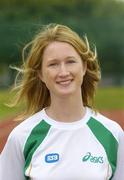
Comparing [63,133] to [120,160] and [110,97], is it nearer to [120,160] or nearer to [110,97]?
[120,160]

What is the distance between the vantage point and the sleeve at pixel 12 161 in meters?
2.62

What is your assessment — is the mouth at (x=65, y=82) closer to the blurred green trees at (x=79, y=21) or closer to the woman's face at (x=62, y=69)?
the woman's face at (x=62, y=69)

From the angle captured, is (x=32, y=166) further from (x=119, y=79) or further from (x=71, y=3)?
(x=71, y=3)

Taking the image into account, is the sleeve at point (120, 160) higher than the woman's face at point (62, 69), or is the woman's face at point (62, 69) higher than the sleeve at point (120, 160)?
the woman's face at point (62, 69)

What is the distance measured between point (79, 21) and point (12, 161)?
2279 centimetres

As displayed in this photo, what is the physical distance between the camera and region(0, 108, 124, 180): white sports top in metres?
2.54

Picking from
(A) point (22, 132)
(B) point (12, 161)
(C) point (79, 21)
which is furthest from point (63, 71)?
(C) point (79, 21)

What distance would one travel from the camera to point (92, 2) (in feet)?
93.4

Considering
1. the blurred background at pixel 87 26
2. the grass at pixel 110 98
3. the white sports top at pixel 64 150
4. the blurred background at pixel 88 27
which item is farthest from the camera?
the grass at pixel 110 98

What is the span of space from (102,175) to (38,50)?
2.02 feet

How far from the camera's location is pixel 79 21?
2522 cm

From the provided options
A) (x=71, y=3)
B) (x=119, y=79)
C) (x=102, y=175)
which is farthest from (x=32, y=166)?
(x=71, y=3)

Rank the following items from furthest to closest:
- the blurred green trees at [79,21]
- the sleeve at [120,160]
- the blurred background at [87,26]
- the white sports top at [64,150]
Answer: the blurred background at [87,26] < the blurred green trees at [79,21] < the sleeve at [120,160] < the white sports top at [64,150]

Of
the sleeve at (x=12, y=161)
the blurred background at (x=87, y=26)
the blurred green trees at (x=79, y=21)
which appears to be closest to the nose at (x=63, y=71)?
the sleeve at (x=12, y=161)
